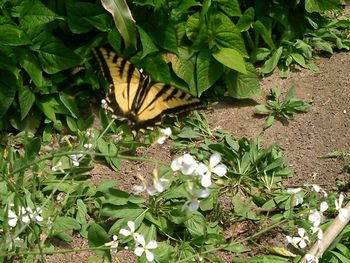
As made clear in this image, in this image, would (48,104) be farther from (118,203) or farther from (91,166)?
(118,203)

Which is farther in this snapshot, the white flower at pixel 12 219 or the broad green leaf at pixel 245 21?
the broad green leaf at pixel 245 21

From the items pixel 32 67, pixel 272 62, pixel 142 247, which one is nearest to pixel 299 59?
pixel 272 62

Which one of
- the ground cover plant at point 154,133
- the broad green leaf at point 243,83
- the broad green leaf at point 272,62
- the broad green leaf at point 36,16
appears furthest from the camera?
the broad green leaf at point 272,62

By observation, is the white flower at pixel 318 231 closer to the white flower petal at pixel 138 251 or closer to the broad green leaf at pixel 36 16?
the white flower petal at pixel 138 251

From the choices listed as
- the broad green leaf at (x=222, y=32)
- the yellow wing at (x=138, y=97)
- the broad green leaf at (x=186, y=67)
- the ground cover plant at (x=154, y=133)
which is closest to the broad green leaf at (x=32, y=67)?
the ground cover plant at (x=154, y=133)

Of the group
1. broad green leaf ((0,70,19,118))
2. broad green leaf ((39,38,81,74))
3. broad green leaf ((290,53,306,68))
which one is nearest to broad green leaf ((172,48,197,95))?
broad green leaf ((39,38,81,74))

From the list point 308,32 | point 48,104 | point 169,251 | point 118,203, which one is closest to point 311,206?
point 169,251
